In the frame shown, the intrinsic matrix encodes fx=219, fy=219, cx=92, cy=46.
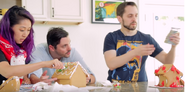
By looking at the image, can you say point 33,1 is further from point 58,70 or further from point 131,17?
point 58,70

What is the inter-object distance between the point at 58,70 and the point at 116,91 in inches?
17.9

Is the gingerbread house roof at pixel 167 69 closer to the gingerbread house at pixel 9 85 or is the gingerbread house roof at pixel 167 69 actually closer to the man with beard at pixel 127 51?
the man with beard at pixel 127 51

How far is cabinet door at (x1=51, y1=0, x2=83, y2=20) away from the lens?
2.95 meters

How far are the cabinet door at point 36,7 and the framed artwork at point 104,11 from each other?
771mm

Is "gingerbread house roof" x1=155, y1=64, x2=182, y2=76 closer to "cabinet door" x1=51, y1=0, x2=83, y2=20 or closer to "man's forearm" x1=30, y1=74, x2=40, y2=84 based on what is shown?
"man's forearm" x1=30, y1=74, x2=40, y2=84

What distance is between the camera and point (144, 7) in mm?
3613

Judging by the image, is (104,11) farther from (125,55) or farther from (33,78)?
(33,78)

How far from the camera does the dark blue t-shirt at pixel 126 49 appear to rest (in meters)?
1.79

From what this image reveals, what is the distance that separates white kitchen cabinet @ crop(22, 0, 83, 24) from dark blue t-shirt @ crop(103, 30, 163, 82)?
1.19 meters

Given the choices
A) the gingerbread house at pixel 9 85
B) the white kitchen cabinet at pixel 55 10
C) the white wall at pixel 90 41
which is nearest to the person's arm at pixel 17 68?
the gingerbread house at pixel 9 85

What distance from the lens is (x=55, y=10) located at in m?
2.95

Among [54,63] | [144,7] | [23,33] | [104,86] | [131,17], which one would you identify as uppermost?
[144,7]

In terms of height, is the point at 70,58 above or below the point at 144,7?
below

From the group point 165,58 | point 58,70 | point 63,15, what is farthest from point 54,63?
point 63,15
